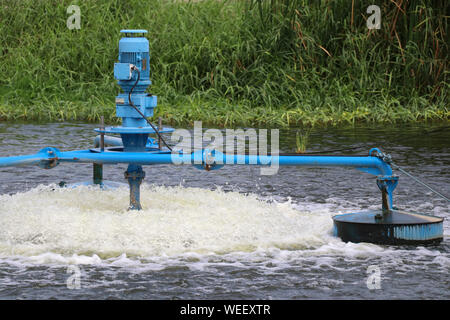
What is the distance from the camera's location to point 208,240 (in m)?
5.62

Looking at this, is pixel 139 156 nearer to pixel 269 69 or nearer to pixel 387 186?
pixel 387 186

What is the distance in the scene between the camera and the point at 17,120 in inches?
482

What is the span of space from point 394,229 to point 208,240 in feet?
3.91

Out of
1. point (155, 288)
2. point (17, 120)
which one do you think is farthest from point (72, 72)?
point (155, 288)

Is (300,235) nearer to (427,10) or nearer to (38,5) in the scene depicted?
(427,10)

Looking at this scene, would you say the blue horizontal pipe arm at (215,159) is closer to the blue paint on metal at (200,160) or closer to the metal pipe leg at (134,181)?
the blue paint on metal at (200,160)

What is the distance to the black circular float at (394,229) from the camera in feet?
18.3

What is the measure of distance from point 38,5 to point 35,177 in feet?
25.4

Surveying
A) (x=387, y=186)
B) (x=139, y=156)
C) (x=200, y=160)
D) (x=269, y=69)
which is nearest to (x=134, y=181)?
(x=139, y=156)

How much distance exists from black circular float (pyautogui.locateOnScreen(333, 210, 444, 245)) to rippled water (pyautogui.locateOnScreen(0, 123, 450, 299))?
2.6 inches

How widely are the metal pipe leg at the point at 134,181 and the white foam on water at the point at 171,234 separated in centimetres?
9

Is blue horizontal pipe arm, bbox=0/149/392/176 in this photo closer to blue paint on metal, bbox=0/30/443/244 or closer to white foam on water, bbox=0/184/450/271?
blue paint on metal, bbox=0/30/443/244

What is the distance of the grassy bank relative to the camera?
12.0m

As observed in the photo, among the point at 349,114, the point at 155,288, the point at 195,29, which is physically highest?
the point at 195,29
